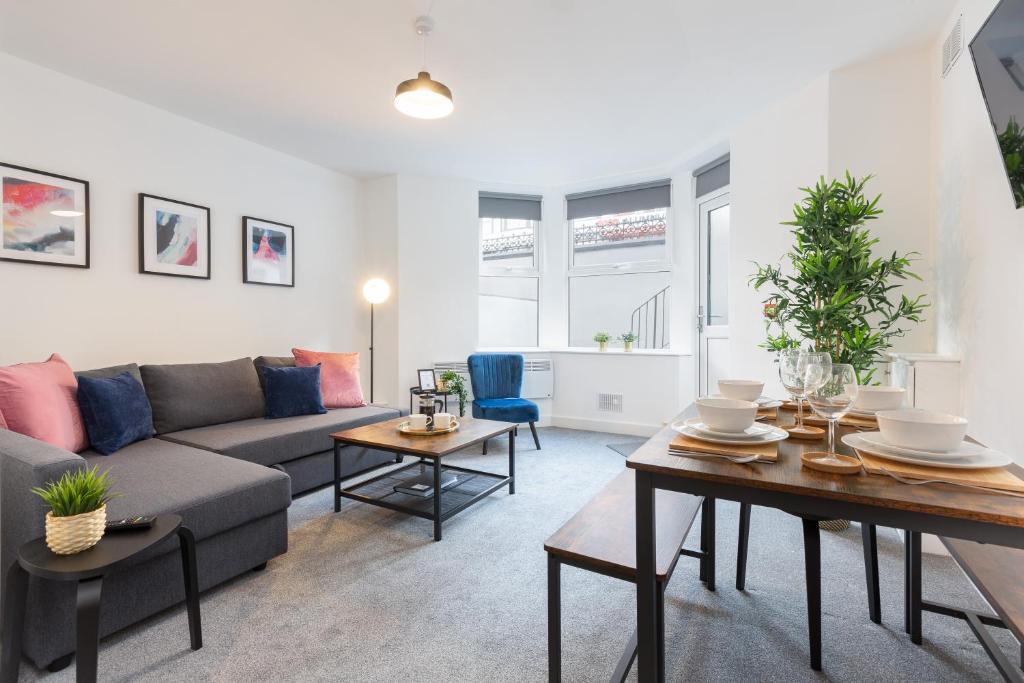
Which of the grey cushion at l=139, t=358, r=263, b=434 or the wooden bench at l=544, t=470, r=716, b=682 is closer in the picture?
the wooden bench at l=544, t=470, r=716, b=682

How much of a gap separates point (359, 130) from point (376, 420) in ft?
7.35

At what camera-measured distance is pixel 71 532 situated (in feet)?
4.42

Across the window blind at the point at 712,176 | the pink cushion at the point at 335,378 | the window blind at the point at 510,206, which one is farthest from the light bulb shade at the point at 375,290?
the window blind at the point at 712,176

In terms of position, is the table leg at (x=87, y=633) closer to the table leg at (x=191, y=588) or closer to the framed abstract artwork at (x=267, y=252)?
the table leg at (x=191, y=588)

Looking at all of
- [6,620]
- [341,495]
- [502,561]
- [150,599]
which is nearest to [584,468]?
[502,561]

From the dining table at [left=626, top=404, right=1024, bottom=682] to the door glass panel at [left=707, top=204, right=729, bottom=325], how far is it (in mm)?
3388

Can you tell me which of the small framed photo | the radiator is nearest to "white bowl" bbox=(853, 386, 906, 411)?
the small framed photo

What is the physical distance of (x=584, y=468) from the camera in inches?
146

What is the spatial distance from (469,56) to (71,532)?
108 inches

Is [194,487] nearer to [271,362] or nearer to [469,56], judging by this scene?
[271,362]

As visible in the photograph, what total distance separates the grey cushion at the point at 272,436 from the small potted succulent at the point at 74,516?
129cm

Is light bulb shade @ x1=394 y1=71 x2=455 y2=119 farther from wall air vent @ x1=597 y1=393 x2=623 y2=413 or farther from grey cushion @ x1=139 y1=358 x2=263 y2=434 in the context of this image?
wall air vent @ x1=597 y1=393 x2=623 y2=413

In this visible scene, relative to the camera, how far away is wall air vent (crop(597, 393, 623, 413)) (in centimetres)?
493

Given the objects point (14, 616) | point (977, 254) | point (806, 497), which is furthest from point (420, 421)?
point (977, 254)
